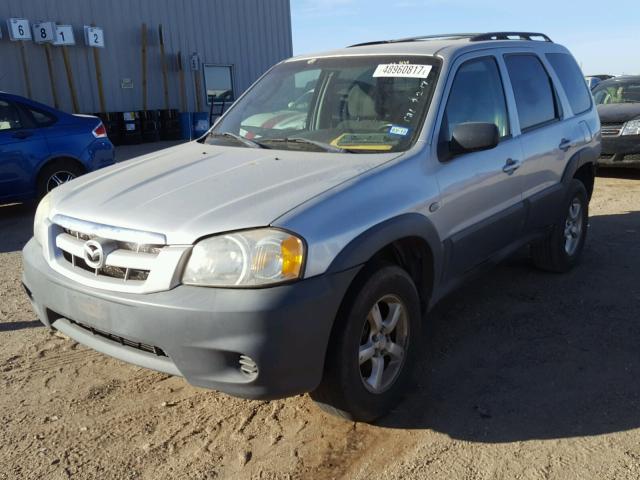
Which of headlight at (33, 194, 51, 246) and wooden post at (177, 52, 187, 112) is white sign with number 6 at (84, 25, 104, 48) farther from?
headlight at (33, 194, 51, 246)

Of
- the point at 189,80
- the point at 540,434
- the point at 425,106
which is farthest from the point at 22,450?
the point at 189,80

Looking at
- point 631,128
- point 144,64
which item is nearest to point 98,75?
Answer: point 144,64

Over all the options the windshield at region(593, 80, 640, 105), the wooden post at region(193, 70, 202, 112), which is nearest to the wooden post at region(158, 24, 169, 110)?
the wooden post at region(193, 70, 202, 112)

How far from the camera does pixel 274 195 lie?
2.68m

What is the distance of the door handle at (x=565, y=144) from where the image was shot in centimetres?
458

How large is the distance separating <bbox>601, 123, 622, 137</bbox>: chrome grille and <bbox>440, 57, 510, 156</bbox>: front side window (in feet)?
20.4

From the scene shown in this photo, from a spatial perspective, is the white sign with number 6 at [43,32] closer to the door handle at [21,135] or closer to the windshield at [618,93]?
the door handle at [21,135]

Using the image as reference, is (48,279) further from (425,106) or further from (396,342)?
(425,106)

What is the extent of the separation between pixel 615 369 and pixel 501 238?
3.33ft

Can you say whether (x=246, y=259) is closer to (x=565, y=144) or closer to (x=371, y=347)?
(x=371, y=347)

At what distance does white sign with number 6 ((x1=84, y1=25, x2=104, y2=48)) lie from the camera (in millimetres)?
14734

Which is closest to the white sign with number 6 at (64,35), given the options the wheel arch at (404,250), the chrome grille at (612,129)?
the chrome grille at (612,129)

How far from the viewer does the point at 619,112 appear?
9.52 meters

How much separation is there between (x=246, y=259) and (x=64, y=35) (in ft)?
45.7
